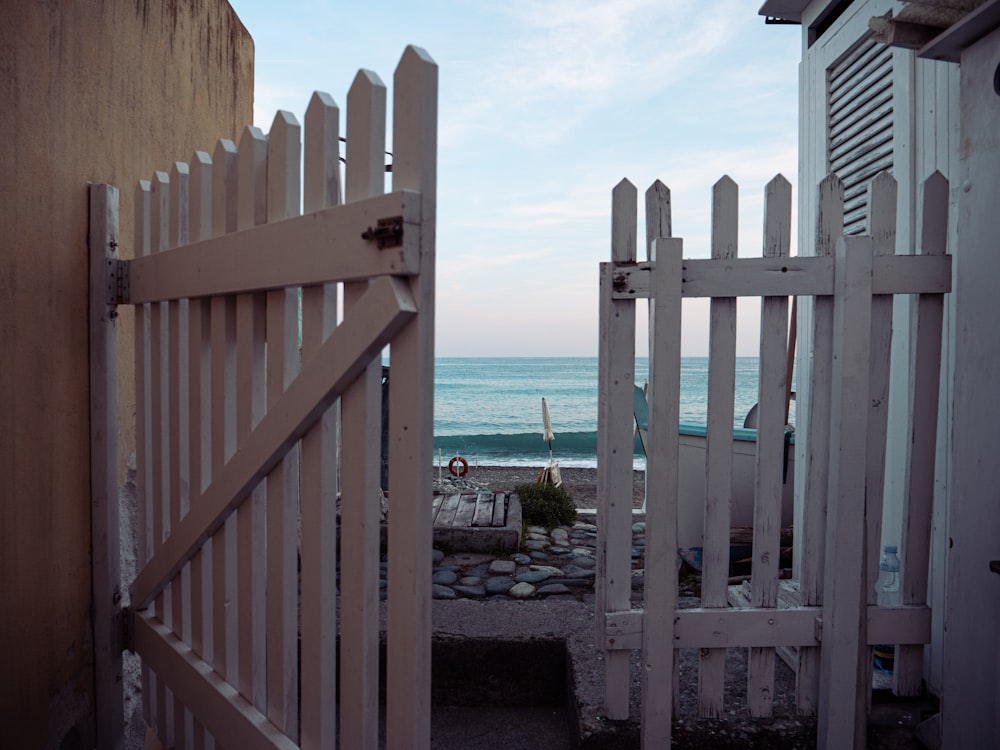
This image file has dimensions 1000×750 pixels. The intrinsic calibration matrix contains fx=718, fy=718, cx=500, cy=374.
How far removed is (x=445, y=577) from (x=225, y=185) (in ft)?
13.0

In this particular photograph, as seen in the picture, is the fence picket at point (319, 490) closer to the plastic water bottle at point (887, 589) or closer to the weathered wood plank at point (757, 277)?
the weathered wood plank at point (757, 277)

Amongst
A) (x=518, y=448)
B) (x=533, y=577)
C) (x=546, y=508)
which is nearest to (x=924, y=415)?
(x=533, y=577)

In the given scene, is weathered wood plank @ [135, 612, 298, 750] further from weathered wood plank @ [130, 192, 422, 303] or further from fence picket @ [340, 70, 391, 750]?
weathered wood plank @ [130, 192, 422, 303]

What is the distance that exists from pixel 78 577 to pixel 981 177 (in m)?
3.28

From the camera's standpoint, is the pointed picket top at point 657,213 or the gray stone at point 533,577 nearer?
the pointed picket top at point 657,213

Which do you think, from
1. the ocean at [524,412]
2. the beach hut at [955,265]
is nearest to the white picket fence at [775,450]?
the beach hut at [955,265]

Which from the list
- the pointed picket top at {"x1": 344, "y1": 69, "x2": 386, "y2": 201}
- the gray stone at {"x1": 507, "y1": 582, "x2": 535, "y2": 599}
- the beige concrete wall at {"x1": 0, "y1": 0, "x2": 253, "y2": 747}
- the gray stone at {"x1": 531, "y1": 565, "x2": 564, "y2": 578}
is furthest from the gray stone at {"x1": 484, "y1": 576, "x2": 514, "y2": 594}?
the pointed picket top at {"x1": 344, "y1": 69, "x2": 386, "y2": 201}

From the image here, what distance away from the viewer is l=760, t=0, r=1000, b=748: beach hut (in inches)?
89.5

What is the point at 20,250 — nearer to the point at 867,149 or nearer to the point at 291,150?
the point at 291,150

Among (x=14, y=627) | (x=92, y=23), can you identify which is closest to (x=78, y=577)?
(x=14, y=627)

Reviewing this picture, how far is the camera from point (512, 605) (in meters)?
3.85

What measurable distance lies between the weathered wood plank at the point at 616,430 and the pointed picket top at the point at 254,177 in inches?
50.9

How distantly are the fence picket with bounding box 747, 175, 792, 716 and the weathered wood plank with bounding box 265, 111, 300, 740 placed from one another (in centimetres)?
170

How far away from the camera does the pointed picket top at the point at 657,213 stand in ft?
8.82
